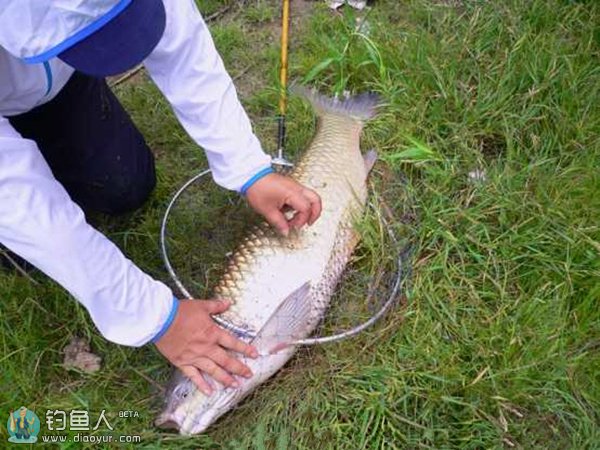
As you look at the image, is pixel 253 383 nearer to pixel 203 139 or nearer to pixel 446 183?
pixel 203 139

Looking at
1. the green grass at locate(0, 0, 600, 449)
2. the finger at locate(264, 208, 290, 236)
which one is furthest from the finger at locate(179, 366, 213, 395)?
the finger at locate(264, 208, 290, 236)

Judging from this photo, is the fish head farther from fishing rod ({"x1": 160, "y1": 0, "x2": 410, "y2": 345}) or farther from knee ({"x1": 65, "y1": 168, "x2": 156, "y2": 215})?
knee ({"x1": 65, "y1": 168, "x2": 156, "y2": 215})

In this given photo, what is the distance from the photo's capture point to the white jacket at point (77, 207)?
160 centimetres

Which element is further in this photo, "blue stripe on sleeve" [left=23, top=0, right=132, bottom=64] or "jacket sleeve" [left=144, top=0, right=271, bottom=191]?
"jacket sleeve" [left=144, top=0, right=271, bottom=191]

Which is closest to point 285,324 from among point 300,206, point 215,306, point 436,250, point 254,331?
point 254,331

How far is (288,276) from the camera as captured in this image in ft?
6.94

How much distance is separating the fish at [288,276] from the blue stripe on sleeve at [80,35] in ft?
3.14

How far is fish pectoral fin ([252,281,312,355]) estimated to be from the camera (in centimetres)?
199

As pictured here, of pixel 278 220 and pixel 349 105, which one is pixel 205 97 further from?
pixel 349 105

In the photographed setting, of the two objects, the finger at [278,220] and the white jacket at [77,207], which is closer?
the white jacket at [77,207]

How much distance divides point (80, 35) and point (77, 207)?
574 millimetres

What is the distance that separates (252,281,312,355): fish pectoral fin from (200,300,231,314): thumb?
0.13 metres

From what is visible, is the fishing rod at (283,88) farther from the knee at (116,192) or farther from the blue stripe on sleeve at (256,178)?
the knee at (116,192)

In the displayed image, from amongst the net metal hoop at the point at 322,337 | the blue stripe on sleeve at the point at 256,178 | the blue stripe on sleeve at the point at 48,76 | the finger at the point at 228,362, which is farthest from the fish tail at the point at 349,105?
the finger at the point at 228,362
